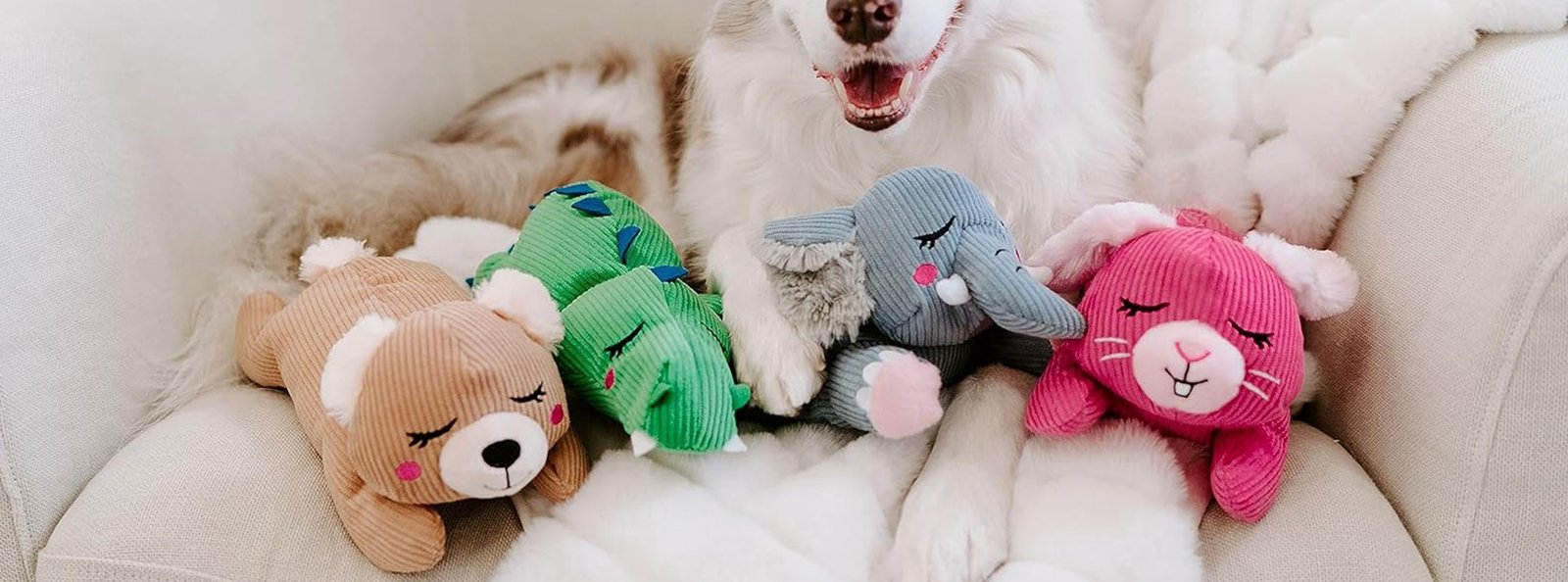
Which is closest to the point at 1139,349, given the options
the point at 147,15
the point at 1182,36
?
the point at 1182,36

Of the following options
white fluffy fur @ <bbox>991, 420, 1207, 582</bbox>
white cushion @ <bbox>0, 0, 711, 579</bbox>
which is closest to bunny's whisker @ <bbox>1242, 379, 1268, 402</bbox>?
white fluffy fur @ <bbox>991, 420, 1207, 582</bbox>

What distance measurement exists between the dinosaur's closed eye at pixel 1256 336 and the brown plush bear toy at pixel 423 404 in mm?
673

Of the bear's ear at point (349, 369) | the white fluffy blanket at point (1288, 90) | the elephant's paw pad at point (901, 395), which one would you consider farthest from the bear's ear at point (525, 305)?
the white fluffy blanket at point (1288, 90)

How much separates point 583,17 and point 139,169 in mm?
1017

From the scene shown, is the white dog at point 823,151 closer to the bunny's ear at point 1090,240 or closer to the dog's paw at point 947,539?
the dog's paw at point 947,539

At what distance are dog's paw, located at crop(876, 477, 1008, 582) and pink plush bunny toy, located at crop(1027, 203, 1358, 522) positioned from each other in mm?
127

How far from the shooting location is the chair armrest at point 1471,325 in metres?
0.93

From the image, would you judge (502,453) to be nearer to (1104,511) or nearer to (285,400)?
(285,400)

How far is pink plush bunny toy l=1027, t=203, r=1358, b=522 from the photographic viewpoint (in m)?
0.98

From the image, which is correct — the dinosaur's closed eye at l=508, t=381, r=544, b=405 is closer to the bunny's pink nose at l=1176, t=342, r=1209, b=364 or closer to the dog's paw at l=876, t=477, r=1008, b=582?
the dog's paw at l=876, t=477, r=1008, b=582

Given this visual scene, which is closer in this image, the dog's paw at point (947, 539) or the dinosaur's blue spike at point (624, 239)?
the dog's paw at point (947, 539)

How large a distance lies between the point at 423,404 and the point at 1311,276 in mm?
904

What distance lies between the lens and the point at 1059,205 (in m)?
1.40

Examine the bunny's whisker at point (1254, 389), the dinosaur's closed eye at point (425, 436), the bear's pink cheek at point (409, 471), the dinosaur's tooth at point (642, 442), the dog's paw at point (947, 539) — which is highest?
the bunny's whisker at point (1254, 389)
